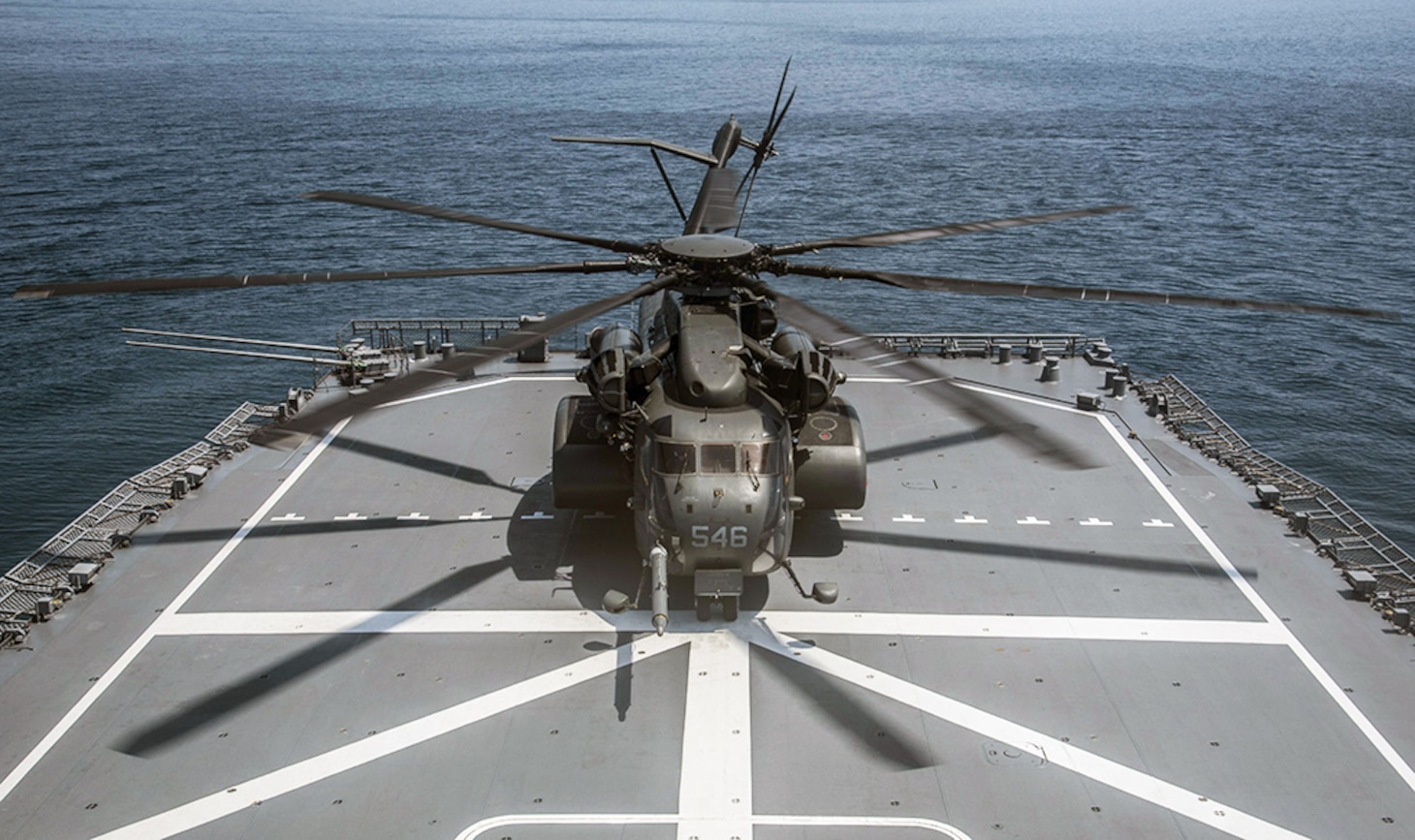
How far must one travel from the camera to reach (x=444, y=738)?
1341 centimetres

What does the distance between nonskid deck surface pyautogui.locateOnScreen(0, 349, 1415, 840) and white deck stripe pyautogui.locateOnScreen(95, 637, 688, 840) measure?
43 millimetres

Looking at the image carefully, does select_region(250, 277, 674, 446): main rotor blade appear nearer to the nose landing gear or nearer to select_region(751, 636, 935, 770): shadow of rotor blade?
the nose landing gear

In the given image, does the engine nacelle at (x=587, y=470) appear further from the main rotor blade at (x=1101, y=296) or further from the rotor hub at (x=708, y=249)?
the main rotor blade at (x=1101, y=296)

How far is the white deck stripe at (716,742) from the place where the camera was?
12.1 m

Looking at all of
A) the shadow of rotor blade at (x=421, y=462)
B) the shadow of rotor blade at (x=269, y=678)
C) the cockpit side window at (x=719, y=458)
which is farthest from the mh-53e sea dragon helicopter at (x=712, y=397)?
the shadow of rotor blade at (x=421, y=462)

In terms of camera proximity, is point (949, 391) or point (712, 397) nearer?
point (949, 391)

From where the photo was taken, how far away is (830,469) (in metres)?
17.2

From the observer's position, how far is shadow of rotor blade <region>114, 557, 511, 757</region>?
13406 mm

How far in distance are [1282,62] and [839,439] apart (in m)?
121

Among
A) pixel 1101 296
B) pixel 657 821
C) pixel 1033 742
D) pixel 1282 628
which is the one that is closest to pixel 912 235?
pixel 1101 296

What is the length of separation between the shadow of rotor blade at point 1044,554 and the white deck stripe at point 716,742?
152 inches

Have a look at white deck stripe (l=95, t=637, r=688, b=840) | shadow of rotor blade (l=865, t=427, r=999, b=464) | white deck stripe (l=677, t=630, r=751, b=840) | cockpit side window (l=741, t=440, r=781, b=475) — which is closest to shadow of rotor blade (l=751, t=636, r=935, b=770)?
white deck stripe (l=677, t=630, r=751, b=840)

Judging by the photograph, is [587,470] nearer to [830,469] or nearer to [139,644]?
[830,469]

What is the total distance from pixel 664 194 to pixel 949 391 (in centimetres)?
5043
